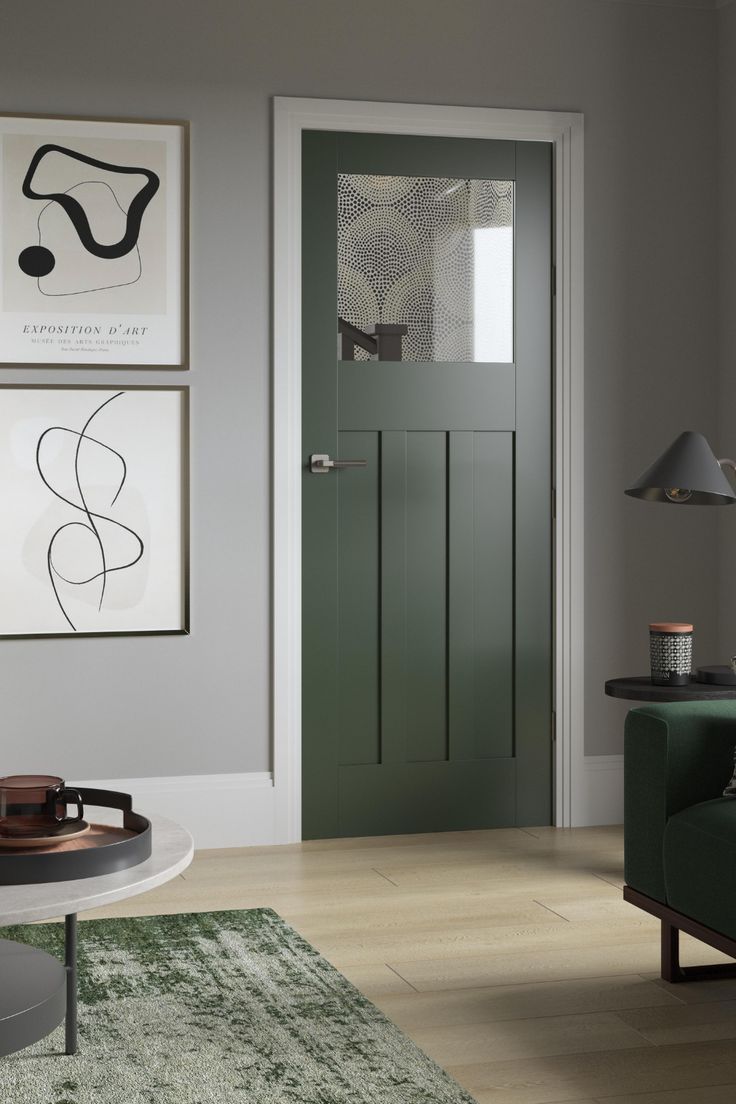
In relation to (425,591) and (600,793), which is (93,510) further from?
(600,793)

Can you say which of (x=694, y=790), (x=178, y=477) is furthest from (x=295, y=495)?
(x=694, y=790)

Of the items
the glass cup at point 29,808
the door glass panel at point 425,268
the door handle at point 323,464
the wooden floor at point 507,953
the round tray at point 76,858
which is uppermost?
the door glass panel at point 425,268

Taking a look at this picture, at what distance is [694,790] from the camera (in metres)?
2.77

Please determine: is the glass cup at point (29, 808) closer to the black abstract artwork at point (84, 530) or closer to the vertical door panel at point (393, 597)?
the black abstract artwork at point (84, 530)

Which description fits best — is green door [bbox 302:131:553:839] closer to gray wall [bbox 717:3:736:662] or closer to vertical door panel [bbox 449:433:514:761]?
vertical door panel [bbox 449:433:514:761]

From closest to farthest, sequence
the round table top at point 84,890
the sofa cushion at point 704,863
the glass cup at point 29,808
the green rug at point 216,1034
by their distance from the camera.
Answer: the round table top at point 84,890 < the glass cup at point 29,808 < the green rug at point 216,1034 < the sofa cushion at point 704,863

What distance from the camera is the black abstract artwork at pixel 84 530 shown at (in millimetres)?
3943

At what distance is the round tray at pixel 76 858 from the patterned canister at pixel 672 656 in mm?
1948

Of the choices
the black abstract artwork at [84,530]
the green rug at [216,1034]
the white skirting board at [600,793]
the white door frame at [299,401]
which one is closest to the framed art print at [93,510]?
the black abstract artwork at [84,530]

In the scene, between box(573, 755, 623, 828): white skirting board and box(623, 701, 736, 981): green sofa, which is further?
box(573, 755, 623, 828): white skirting board

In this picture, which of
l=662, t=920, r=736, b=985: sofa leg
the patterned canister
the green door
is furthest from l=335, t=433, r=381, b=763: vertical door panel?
l=662, t=920, r=736, b=985: sofa leg

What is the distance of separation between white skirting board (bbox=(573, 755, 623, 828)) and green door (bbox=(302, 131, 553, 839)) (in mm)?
128

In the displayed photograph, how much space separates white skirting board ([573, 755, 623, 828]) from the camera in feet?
14.4

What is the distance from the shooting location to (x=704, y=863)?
102 inches
